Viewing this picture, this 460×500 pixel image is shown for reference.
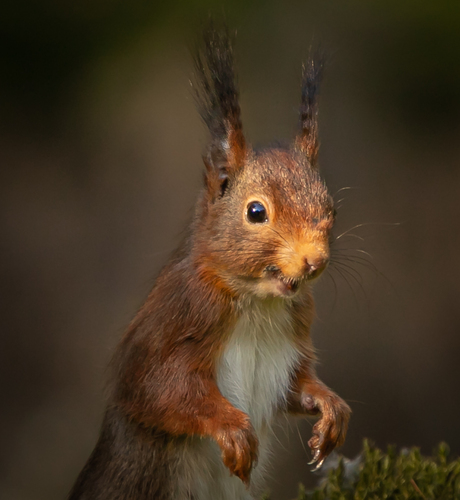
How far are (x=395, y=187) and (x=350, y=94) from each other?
375 mm

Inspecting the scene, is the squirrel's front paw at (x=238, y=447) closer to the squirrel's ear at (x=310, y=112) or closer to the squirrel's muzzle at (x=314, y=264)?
the squirrel's muzzle at (x=314, y=264)

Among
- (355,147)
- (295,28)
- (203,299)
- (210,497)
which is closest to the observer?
(203,299)

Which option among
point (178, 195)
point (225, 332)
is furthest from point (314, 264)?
point (178, 195)

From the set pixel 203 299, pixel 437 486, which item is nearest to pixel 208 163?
pixel 203 299

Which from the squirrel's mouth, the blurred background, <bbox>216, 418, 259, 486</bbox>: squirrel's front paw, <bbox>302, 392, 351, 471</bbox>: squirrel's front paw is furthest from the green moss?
the blurred background

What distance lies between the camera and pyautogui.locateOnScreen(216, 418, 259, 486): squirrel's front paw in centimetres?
122

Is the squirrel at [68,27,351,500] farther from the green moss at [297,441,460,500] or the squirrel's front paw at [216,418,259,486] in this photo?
the green moss at [297,441,460,500]

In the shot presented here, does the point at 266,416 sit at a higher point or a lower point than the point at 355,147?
lower

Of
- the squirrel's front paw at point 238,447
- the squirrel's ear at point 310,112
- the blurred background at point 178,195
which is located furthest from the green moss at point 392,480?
the blurred background at point 178,195

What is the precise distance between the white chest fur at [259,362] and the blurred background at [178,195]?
3.08 feet

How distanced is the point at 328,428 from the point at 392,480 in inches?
9.5

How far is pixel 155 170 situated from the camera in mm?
2498

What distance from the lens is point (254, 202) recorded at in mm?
1223

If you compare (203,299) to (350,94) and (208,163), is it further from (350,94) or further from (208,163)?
(350,94)
